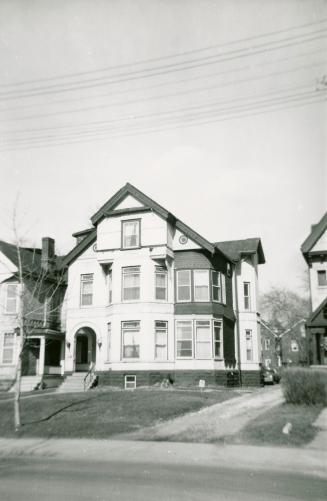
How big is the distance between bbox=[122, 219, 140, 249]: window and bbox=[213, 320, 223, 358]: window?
6.48 metres

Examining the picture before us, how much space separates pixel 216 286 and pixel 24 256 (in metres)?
14.9

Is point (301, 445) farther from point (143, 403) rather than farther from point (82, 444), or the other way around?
point (143, 403)

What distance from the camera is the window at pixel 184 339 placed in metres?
27.2

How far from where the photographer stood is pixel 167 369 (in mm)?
26859

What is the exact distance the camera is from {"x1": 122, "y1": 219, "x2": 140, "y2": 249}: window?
2800cm

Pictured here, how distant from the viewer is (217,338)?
28.0m

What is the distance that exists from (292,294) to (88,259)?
52931 mm

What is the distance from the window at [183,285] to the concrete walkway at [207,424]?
8792mm

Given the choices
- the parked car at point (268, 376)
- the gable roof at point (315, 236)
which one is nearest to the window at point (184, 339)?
the parked car at point (268, 376)

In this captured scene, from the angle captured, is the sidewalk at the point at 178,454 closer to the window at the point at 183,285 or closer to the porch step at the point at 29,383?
the window at the point at 183,285

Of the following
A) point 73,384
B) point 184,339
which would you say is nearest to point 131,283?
point 184,339

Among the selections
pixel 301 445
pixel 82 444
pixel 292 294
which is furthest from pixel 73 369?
pixel 292 294

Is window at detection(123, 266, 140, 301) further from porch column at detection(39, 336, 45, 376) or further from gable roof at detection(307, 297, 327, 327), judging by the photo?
gable roof at detection(307, 297, 327, 327)

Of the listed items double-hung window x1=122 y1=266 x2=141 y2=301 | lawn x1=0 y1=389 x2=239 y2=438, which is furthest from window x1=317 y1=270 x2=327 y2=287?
double-hung window x1=122 y1=266 x2=141 y2=301
